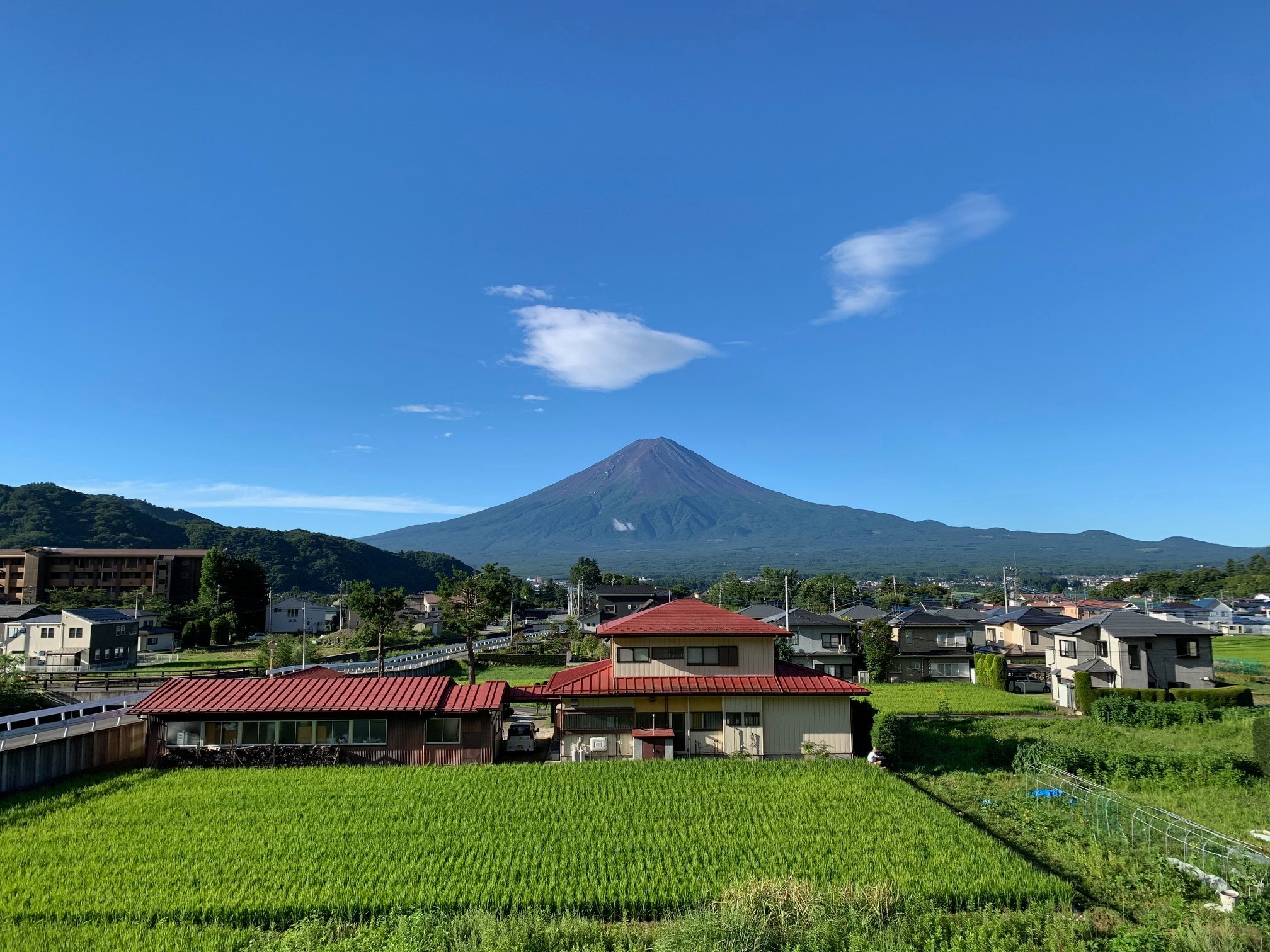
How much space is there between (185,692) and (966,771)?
69.6ft

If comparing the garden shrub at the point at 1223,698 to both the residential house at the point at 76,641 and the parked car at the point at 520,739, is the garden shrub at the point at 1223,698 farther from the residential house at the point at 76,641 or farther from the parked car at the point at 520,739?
the residential house at the point at 76,641

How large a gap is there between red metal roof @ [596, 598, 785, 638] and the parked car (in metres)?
3.87

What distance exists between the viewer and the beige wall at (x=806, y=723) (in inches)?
813

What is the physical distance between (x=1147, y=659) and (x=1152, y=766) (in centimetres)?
1398

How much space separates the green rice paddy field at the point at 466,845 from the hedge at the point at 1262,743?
949 cm

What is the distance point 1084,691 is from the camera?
91.5ft

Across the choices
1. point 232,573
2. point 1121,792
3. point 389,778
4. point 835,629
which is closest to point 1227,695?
point 1121,792

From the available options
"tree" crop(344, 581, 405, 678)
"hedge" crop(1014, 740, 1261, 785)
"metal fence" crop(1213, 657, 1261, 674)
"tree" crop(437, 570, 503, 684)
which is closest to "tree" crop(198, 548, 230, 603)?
"tree" crop(344, 581, 405, 678)

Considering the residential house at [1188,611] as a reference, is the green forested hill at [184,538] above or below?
above

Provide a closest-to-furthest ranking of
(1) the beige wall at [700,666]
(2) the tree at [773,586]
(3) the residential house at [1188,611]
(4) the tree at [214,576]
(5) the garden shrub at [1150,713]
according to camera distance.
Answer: (1) the beige wall at [700,666] < (5) the garden shrub at [1150,713] < (4) the tree at [214,576] < (3) the residential house at [1188,611] < (2) the tree at [773,586]

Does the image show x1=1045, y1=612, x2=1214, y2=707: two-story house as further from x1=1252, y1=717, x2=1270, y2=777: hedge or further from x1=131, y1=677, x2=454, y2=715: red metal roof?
x1=131, y1=677, x2=454, y2=715: red metal roof

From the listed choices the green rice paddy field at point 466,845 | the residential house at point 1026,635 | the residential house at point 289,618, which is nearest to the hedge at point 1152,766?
the green rice paddy field at point 466,845

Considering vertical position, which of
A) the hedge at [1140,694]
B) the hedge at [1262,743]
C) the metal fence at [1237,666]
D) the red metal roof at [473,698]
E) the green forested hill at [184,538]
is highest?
the green forested hill at [184,538]

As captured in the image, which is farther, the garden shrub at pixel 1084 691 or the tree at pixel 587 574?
the tree at pixel 587 574
